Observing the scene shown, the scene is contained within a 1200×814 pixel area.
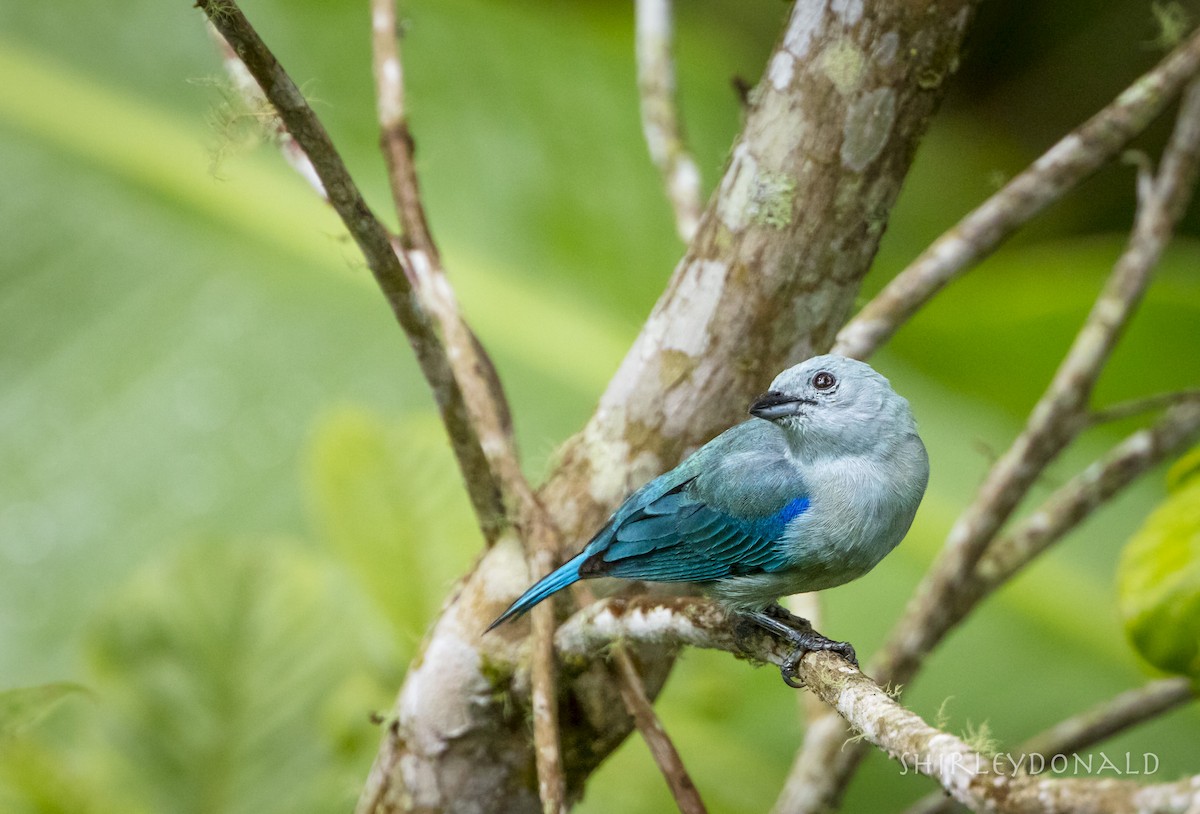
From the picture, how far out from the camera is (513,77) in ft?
16.0

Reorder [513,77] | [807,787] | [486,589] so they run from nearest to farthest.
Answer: [486,589] < [807,787] < [513,77]

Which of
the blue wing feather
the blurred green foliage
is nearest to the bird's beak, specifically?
the blue wing feather

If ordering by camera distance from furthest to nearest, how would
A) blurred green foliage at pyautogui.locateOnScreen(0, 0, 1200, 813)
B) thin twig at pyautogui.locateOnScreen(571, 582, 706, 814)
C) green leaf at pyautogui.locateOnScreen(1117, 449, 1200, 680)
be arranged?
blurred green foliage at pyautogui.locateOnScreen(0, 0, 1200, 813), green leaf at pyautogui.locateOnScreen(1117, 449, 1200, 680), thin twig at pyautogui.locateOnScreen(571, 582, 706, 814)

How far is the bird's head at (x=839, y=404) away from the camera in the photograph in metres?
1.82

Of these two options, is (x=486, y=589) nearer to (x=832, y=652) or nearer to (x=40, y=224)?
(x=832, y=652)

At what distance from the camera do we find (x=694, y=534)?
1916 millimetres

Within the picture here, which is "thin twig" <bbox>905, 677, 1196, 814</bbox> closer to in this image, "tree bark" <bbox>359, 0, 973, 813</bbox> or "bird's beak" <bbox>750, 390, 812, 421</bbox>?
"tree bark" <bbox>359, 0, 973, 813</bbox>

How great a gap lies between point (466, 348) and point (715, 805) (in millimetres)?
1603

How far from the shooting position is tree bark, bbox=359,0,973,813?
1870 mm

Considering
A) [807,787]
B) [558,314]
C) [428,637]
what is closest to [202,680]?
[428,637]

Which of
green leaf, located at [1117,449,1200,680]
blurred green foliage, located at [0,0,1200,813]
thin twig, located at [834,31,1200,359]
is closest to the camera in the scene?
green leaf, located at [1117,449,1200,680]

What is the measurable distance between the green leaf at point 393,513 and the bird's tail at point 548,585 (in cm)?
Result: 78

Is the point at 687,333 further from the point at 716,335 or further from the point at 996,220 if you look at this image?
the point at 996,220

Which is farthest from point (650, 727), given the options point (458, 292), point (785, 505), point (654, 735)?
point (458, 292)
